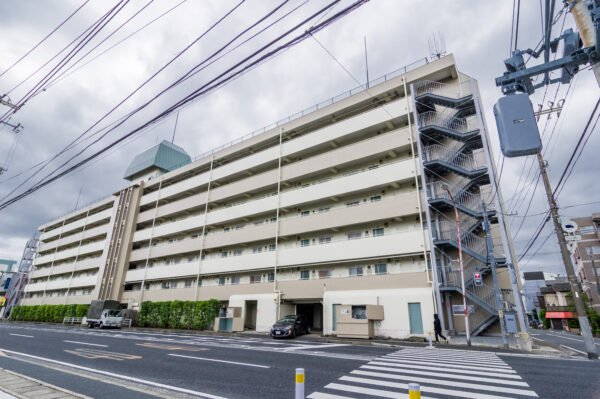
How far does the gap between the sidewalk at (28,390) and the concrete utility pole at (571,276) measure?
16.7 m

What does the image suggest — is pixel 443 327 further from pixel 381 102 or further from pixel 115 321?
pixel 115 321

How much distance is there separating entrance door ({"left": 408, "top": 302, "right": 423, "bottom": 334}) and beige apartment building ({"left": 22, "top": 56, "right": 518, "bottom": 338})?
65 millimetres

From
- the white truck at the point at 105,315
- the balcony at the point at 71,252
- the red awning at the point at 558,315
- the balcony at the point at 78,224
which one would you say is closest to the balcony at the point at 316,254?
the white truck at the point at 105,315

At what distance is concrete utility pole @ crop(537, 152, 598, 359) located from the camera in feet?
41.4

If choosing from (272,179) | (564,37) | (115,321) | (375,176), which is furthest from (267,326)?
(564,37)

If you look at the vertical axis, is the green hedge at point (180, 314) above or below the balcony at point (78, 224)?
below

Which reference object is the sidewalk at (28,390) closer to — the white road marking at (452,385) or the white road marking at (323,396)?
the white road marking at (323,396)

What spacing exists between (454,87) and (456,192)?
26.9 ft

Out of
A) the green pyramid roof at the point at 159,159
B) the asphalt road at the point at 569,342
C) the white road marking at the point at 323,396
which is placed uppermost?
the green pyramid roof at the point at 159,159

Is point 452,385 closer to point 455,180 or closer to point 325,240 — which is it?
point 455,180

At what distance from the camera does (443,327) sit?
1844 cm

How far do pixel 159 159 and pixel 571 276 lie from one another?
4780 cm

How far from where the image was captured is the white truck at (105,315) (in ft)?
102

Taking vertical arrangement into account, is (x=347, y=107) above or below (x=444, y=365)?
above
